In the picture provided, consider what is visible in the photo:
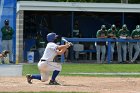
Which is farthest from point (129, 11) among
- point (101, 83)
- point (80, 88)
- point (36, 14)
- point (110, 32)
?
point (80, 88)

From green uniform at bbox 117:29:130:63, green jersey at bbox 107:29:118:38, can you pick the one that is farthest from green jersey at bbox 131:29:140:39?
green jersey at bbox 107:29:118:38

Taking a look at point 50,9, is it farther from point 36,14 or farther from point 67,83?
point 67,83

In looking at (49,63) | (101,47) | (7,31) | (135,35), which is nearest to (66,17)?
(101,47)

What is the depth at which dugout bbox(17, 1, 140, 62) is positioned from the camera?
88.0 ft

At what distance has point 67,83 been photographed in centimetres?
1470

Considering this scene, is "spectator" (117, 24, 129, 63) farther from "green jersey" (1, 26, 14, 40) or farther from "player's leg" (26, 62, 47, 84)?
"player's leg" (26, 62, 47, 84)

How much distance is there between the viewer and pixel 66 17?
29.5 metres

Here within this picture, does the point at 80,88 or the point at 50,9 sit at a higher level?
the point at 50,9

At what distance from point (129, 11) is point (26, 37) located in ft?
20.5

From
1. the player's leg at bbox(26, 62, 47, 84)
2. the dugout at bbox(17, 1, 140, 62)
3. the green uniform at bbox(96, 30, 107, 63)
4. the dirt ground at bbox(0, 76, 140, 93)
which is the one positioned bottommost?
the dirt ground at bbox(0, 76, 140, 93)

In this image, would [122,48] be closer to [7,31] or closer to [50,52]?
[7,31]

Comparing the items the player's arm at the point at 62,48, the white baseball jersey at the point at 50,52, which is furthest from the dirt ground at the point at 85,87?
the player's arm at the point at 62,48

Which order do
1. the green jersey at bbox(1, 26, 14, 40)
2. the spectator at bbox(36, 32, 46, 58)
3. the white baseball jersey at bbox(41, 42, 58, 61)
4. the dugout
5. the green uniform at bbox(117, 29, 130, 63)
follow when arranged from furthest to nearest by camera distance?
the dugout → the spectator at bbox(36, 32, 46, 58) → the green uniform at bbox(117, 29, 130, 63) → the green jersey at bbox(1, 26, 14, 40) → the white baseball jersey at bbox(41, 42, 58, 61)

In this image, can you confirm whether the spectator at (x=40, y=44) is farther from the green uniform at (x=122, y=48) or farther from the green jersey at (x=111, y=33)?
the green uniform at (x=122, y=48)
